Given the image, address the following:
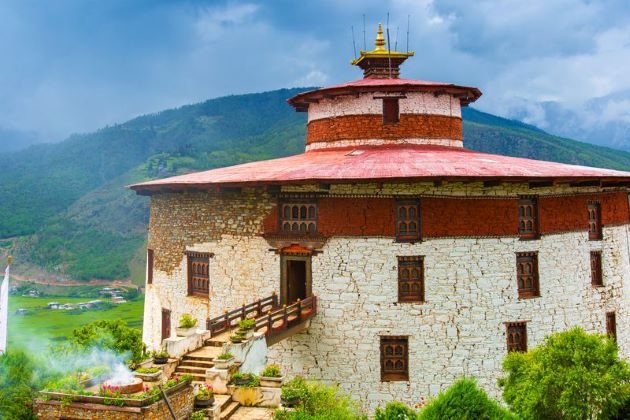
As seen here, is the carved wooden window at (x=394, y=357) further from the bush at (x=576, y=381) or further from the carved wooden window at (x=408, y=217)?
the bush at (x=576, y=381)

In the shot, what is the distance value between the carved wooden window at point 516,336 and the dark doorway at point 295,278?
6440 millimetres

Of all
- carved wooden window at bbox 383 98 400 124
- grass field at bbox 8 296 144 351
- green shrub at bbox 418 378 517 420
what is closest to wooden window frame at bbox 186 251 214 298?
carved wooden window at bbox 383 98 400 124

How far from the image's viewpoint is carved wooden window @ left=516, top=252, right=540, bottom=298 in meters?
17.8

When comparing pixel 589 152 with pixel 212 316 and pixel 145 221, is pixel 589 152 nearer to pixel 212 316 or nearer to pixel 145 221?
pixel 145 221

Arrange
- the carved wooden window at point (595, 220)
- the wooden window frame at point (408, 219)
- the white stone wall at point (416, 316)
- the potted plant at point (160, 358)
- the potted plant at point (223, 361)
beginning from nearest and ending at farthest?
the potted plant at point (223, 361)
the potted plant at point (160, 358)
the white stone wall at point (416, 316)
the wooden window frame at point (408, 219)
the carved wooden window at point (595, 220)

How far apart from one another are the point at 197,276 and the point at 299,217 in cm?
488

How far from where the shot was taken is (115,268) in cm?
8181

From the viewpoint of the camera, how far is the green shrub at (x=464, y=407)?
1195cm

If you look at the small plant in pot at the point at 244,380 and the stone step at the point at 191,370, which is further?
the stone step at the point at 191,370

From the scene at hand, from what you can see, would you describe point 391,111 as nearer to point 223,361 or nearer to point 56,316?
point 223,361

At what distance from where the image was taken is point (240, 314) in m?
17.1

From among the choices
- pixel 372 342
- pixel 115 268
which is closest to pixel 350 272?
pixel 372 342

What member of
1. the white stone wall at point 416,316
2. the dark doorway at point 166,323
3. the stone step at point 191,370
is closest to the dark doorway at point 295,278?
the white stone wall at point 416,316

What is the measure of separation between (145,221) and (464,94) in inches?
3013
